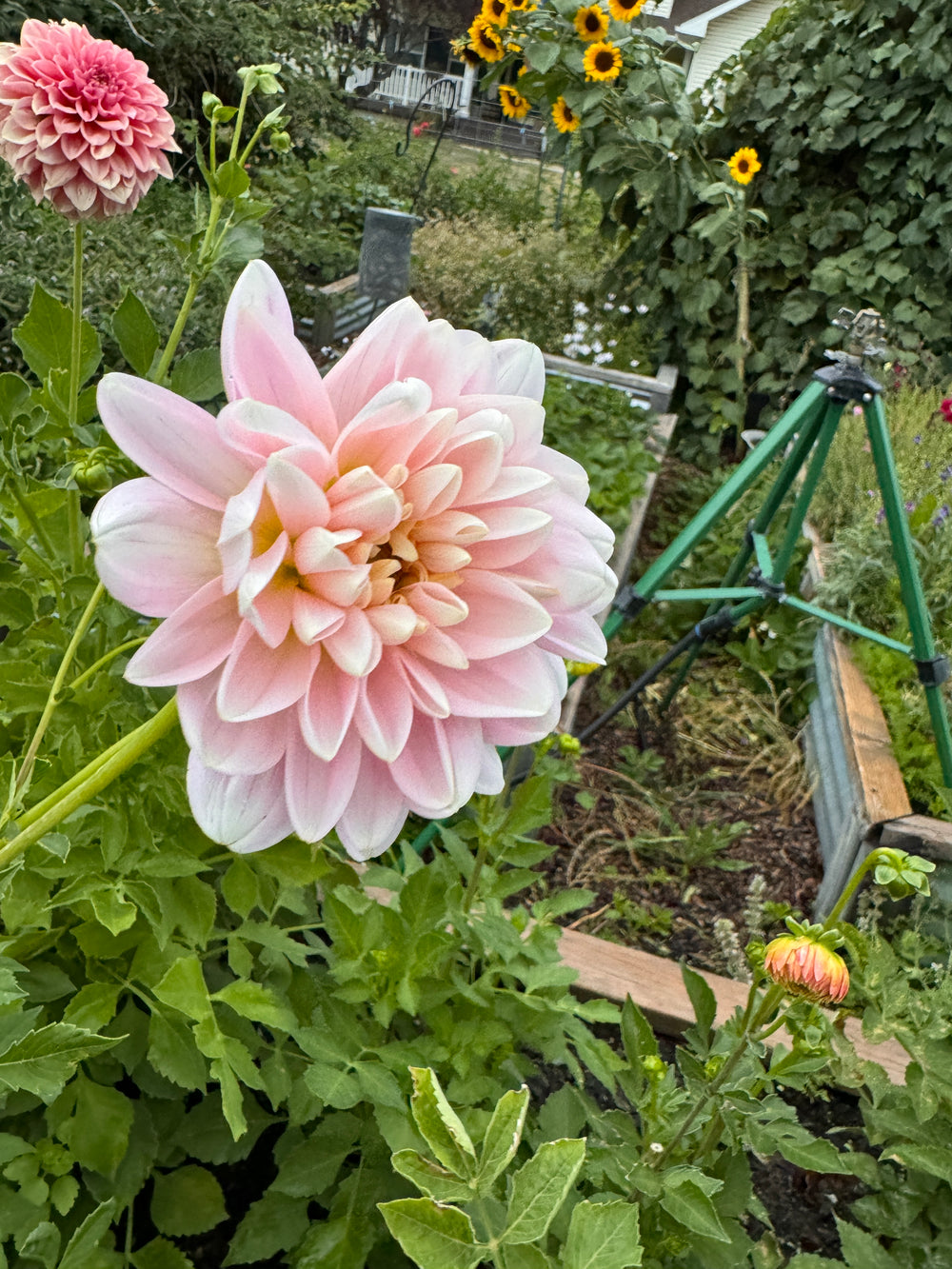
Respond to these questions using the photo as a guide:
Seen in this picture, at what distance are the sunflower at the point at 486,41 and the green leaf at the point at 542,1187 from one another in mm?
Result: 4505

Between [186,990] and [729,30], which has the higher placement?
[729,30]

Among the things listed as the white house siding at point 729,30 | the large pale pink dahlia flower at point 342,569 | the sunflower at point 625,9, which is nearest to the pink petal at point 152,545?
the large pale pink dahlia flower at point 342,569

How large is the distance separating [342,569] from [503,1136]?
0.90 feet

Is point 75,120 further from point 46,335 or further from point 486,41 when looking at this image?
point 486,41

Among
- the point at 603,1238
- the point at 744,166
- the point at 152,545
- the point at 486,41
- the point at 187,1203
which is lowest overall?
the point at 187,1203

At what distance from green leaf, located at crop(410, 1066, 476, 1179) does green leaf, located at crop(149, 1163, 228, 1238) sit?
59 cm

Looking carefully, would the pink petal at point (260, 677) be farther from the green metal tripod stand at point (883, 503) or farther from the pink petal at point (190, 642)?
the green metal tripod stand at point (883, 503)

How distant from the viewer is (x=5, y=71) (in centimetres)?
93

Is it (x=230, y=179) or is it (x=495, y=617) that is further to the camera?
(x=230, y=179)

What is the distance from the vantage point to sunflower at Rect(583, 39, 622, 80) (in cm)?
389

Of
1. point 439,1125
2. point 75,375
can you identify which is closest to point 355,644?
point 439,1125

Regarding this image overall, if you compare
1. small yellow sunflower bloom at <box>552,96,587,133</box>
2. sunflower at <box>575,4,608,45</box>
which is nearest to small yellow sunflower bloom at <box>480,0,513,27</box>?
sunflower at <box>575,4,608,45</box>

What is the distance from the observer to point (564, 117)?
419 centimetres

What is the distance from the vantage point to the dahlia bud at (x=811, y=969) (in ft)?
2.08
